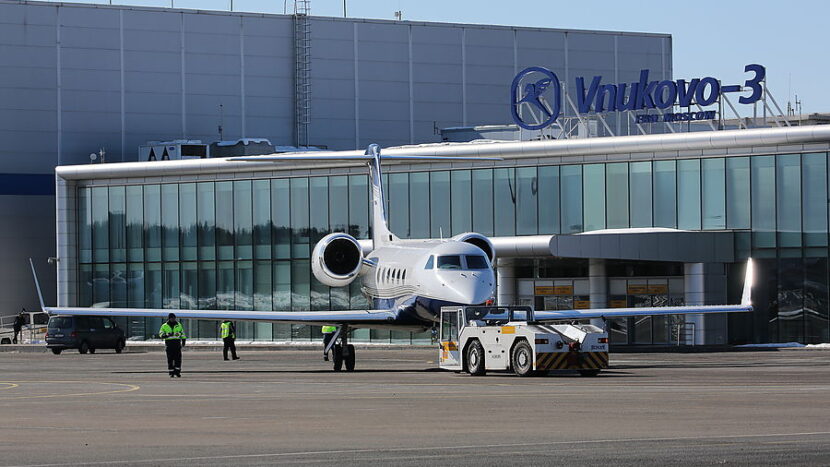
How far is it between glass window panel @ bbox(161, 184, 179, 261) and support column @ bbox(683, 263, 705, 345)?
2737 cm

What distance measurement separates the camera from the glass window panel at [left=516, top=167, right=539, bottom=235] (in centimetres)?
6400

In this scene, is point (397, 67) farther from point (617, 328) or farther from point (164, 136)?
point (617, 328)

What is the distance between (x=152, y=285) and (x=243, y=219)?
21.3ft

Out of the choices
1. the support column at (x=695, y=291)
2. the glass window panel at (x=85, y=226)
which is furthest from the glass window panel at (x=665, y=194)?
the glass window panel at (x=85, y=226)

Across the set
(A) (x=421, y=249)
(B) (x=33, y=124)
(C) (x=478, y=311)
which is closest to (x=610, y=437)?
(C) (x=478, y=311)

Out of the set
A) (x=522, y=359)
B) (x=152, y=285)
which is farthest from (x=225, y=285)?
(x=522, y=359)

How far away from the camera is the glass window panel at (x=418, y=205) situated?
219 ft

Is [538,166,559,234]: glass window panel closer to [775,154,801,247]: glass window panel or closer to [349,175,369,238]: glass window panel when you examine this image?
[349,175,369,238]: glass window panel

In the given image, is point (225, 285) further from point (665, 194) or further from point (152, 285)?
point (665, 194)

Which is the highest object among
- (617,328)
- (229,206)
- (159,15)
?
(159,15)

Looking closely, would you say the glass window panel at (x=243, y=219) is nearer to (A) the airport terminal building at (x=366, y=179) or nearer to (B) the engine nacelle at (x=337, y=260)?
(A) the airport terminal building at (x=366, y=179)

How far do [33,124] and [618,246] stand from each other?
4287cm

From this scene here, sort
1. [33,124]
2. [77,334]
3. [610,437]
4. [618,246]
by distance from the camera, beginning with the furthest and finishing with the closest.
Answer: [33,124], [77,334], [618,246], [610,437]

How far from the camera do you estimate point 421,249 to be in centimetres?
4003
